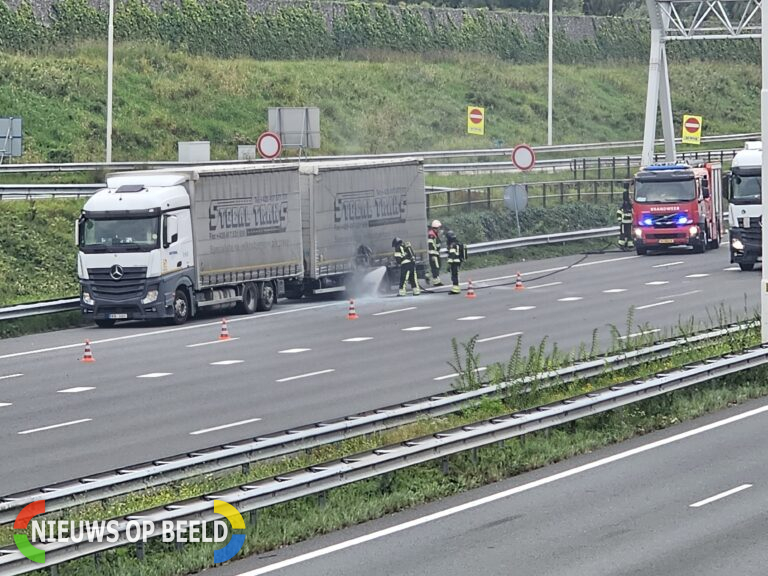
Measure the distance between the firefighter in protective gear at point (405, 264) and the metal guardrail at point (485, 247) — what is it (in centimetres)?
773

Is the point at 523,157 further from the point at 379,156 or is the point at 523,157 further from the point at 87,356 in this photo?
the point at 87,356

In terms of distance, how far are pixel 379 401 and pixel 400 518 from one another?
826 centimetres

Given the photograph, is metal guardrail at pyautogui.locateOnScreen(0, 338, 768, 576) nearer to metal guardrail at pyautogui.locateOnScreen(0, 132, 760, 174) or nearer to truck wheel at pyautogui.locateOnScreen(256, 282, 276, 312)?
truck wheel at pyautogui.locateOnScreen(256, 282, 276, 312)

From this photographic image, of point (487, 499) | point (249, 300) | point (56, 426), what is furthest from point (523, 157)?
point (487, 499)

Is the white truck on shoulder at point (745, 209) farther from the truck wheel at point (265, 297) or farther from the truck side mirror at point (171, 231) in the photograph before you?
the truck side mirror at point (171, 231)

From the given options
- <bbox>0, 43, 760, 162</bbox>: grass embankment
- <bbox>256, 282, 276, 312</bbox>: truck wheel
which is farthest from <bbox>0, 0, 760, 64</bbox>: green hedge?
<bbox>256, 282, 276, 312</bbox>: truck wheel

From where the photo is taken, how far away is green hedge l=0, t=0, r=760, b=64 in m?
70.6

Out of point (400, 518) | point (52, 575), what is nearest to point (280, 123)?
point (400, 518)

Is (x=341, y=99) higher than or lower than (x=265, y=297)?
higher

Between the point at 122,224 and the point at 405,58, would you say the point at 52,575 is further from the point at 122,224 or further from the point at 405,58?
the point at 405,58

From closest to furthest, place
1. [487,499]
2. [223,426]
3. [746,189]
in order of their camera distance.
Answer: [487,499]
[223,426]
[746,189]

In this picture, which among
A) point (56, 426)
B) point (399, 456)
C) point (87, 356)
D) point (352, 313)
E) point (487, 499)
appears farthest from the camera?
point (352, 313)

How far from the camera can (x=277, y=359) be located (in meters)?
30.2

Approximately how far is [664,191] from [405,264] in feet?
40.7
